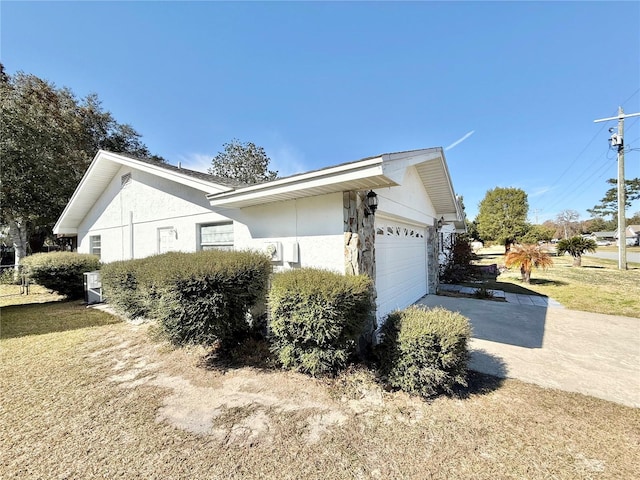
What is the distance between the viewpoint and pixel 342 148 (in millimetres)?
18891

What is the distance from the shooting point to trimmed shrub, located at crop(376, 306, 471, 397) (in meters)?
3.79

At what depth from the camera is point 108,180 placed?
37.6 feet

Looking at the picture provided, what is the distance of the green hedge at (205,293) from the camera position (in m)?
4.29

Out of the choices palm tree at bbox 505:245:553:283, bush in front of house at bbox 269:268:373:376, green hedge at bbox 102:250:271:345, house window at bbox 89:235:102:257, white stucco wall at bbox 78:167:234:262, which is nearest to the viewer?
bush in front of house at bbox 269:268:373:376

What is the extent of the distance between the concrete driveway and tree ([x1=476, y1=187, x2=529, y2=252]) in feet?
84.9

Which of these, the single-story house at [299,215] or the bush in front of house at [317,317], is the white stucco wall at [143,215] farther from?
the bush in front of house at [317,317]

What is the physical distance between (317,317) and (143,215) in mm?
8897

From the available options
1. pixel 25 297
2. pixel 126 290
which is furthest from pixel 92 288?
pixel 126 290

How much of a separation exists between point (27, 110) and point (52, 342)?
1571 centimetres

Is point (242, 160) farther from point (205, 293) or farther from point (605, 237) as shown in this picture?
point (605, 237)

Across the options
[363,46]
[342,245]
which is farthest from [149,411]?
[363,46]

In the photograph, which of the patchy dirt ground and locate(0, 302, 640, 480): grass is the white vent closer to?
the patchy dirt ground

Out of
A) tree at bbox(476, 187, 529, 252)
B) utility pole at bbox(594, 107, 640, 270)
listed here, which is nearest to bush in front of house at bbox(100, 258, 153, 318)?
utility pole at bbox(594, 107, 640, 270)

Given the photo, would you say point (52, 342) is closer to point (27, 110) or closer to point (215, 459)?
point (215, 459)
